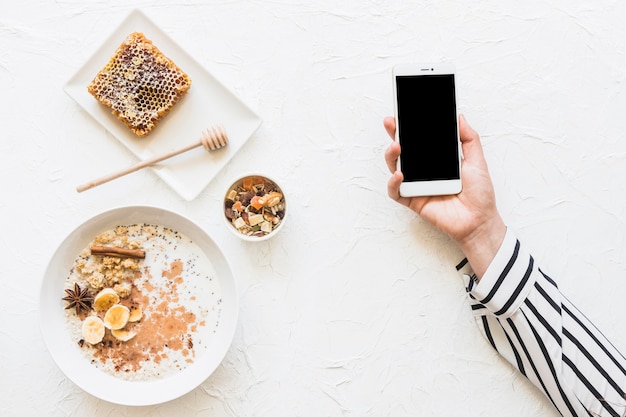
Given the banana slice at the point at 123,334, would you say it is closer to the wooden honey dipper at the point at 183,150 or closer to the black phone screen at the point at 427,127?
the wooden honey dipper at the point at 183,150

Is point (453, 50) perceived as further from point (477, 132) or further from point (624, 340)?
point (624, 340)

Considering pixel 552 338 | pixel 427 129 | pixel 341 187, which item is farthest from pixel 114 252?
pixel 552 338

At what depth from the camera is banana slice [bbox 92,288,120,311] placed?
933 mm

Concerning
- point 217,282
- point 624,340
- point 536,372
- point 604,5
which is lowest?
point 217,282

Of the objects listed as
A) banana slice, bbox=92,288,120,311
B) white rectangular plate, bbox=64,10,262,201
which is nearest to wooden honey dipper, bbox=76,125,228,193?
white rectangular plate, bbox=64,10,262,201

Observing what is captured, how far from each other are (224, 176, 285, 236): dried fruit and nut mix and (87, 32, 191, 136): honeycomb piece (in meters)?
0.17

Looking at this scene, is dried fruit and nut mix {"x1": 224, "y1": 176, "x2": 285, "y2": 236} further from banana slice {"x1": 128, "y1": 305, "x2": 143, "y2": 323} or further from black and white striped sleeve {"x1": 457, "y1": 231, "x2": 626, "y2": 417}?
black and white striped sleeve {"x1": 457, "y1": 231, "x2": 626, "y2": 417}

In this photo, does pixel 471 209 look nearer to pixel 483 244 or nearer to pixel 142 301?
pixel 483 244

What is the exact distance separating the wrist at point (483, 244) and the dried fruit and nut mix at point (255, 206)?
0.30 metres

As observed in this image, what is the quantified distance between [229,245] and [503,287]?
1.44 ft

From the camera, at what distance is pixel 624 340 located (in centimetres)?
101

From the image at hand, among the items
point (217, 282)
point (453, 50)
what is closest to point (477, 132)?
point (453, 50)

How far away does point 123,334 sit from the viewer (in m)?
0.94

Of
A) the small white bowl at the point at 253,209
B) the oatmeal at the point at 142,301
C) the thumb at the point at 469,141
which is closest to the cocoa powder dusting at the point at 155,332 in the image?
Result: the oatmeal at the point at 142,301
